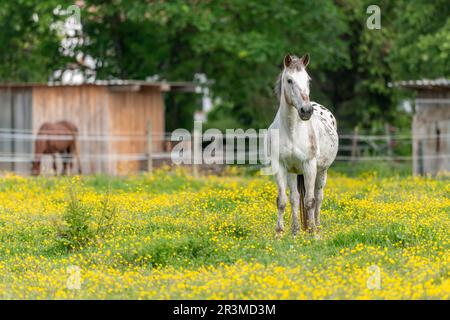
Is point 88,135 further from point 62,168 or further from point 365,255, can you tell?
point 365,255

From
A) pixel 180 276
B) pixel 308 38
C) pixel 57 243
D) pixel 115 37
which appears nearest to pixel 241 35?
pixel 308 38

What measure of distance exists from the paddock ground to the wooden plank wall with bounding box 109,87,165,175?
1249cm

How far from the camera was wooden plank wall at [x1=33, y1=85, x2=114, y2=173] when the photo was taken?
1155 inches

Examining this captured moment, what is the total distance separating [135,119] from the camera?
30.6 metres

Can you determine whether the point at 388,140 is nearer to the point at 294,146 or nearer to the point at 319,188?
the point at 319,188

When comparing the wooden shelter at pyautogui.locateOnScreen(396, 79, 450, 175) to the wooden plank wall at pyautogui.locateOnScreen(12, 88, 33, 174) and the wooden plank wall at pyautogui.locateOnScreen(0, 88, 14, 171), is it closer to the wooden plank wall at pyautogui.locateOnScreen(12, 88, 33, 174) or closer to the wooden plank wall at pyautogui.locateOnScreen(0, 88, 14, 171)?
the wooden plank wall at pyautogui.locateOnScreen(12, 88, 33, 174)

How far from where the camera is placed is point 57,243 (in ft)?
42.7

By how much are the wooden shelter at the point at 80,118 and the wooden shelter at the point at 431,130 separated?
8.34 m

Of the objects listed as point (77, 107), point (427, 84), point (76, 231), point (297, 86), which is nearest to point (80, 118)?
point (77, 107)

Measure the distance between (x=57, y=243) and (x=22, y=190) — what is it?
23.9 ft

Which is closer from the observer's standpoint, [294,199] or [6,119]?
[294,199]

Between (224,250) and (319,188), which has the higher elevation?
(319,188)

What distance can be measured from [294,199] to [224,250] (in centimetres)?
A: 196
